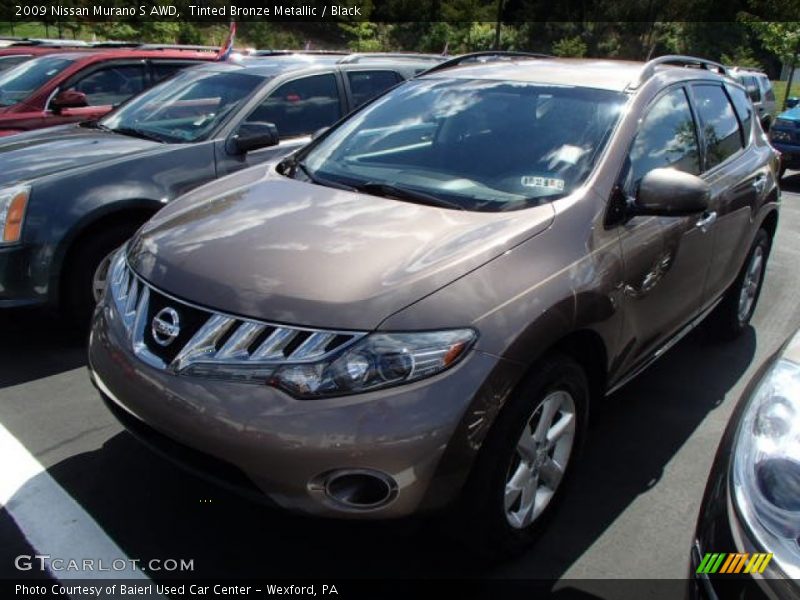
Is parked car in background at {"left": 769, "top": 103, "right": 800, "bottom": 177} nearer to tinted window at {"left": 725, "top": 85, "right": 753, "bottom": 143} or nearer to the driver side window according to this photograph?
tinted window at {"left": 725, "top": 85, "right": 753, "bottom": 143}

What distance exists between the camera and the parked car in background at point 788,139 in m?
11.1

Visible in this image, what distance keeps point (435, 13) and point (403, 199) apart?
57.1m

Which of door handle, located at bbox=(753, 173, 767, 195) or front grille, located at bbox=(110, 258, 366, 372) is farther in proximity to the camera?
door handle, located at bbox=(753, 173, 767, 195)

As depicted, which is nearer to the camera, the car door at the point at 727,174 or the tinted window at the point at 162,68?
the car door at the point at 727,174

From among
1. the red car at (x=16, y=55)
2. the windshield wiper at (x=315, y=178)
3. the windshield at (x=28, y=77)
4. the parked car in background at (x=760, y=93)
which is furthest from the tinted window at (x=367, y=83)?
the parked car in background at (x=760, y=93)

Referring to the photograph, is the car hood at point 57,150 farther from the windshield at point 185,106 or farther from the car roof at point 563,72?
the car roof at point 563,72

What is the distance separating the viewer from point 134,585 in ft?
7.73

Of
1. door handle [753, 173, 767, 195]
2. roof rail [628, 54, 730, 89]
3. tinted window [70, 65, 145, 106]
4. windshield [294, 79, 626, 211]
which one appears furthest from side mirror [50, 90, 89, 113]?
door handle [753, 173, 767, 195]

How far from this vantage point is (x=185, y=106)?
5.09 meters

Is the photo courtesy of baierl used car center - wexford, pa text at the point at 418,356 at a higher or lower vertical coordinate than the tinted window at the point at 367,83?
lower

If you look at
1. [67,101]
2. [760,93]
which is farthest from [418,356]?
[760,93]

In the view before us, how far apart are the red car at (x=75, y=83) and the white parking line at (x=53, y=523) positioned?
4255 mm

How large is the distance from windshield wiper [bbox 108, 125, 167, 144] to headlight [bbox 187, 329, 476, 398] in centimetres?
302

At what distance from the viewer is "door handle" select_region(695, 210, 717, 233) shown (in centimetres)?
342
